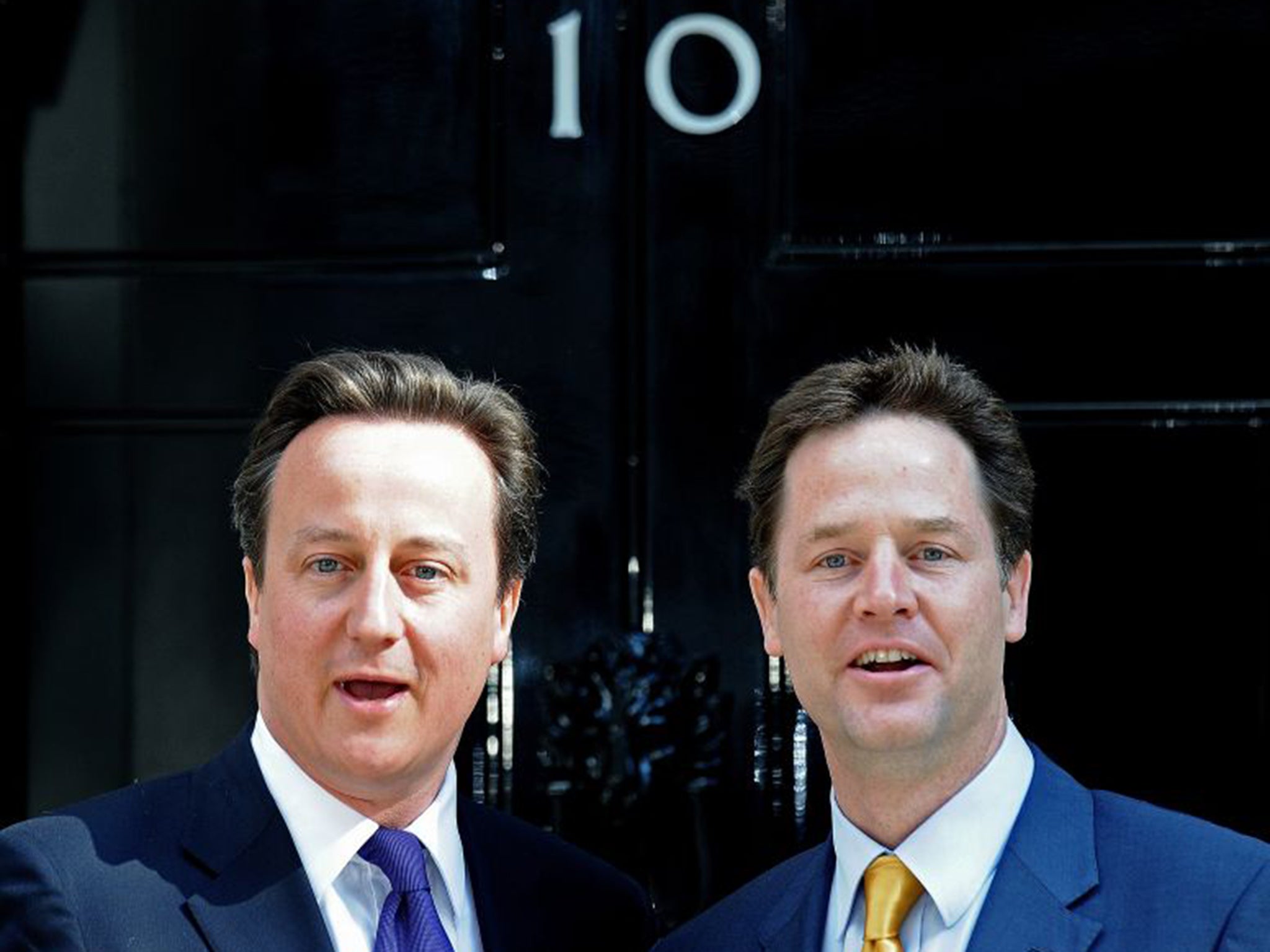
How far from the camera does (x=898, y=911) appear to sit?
10.8 feet

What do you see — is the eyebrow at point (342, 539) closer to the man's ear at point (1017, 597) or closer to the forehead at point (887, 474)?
the forehead at point (887, 474)

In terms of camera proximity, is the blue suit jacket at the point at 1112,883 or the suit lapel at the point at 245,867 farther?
the suit lapel at the point at 245,867

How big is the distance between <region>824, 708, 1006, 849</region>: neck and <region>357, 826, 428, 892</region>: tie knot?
612mm

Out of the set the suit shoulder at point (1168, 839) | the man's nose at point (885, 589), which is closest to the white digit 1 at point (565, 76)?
the man's nose at point (885, 589)

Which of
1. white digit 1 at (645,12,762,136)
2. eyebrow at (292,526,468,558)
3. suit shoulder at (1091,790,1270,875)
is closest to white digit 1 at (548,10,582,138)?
white digit 1 at (645,12,762,136)

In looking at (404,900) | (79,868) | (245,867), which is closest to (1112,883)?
(404,900)

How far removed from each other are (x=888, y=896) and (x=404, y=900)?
68cm

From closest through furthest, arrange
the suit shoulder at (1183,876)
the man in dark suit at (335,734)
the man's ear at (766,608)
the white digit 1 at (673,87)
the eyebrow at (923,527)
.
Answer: the suit shoulder at (1183,876), the man in dark suit at (335,734), the eyebrow at (923,527), the man's ear at (766,608), the white digit 1 at (673,87)

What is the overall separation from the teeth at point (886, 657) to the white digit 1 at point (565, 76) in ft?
4.01

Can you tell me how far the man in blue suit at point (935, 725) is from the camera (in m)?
3.23

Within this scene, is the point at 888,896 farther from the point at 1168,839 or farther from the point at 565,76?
the point at 565,76

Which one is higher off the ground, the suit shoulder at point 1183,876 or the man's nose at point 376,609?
the man's nose at point 376,609

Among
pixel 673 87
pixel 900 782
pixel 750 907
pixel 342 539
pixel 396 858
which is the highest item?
pixel 673 87

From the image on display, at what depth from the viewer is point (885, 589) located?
3309 mm
